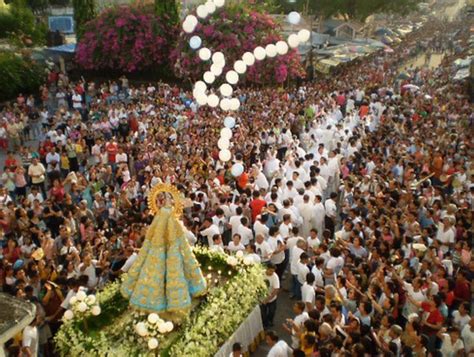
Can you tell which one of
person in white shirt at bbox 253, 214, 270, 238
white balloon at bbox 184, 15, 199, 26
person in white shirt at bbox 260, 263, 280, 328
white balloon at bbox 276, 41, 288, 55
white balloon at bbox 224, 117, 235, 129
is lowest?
person in white shirt at bbox 260, 263, 280, 328

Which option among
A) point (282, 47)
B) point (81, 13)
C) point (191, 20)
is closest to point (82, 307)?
point (191, 20)

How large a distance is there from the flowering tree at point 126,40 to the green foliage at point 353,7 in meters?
17.4

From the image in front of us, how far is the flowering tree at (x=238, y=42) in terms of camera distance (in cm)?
2233

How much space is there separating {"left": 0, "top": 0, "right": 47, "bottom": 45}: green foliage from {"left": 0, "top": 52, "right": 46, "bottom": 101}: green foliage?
3.52 metres

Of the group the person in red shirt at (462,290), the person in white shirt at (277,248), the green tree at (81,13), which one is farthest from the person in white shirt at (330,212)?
the green tree at (81,13)

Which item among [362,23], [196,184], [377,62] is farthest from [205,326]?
[362,23]

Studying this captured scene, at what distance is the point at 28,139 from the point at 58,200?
25.9 ft

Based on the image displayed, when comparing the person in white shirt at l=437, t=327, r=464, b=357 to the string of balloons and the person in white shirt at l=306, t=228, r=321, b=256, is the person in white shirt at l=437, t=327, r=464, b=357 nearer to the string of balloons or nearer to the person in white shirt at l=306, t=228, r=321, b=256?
the person in white shirt at l=306, t=228, r=321, b=256

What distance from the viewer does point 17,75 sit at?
23.3 meters

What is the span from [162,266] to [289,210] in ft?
12.1

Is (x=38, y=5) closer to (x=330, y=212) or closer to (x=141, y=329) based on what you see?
(x=330, y=212)

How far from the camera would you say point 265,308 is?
8773 mm

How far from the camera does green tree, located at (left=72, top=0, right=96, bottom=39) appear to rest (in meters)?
26.9

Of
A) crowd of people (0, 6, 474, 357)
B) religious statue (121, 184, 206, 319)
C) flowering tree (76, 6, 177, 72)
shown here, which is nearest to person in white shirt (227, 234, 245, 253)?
crowd of people (0, 6, 474, 357)
